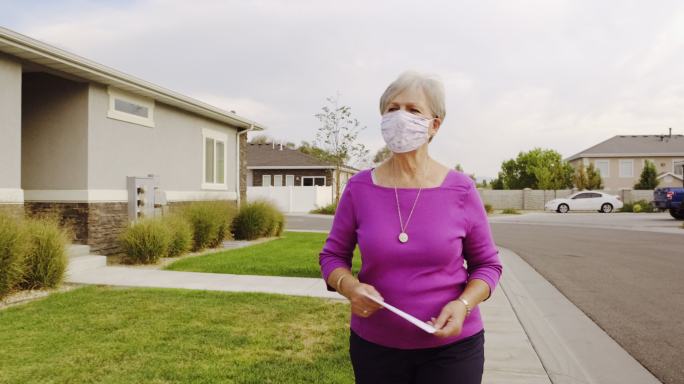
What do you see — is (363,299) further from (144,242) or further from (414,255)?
(144,242)

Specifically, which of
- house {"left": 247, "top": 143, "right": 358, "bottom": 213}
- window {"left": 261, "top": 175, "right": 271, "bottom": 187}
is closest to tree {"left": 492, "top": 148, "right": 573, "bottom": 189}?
house {"left": 247, "top": 143, "right": 358, "bottom": 213}

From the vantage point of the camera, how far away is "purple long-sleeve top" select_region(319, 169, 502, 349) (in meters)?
1.96

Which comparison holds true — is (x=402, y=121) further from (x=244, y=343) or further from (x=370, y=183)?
(x=244, y=343)

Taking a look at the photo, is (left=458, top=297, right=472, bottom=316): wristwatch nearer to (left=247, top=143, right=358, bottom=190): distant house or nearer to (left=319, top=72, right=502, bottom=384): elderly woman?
(left=319, top=72, right=502, bottom=384): elderly woman

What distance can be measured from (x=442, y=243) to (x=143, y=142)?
12.5m

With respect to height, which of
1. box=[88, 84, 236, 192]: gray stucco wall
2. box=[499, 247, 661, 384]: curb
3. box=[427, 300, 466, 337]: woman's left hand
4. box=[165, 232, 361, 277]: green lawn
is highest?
box=[88, 84, 236, 192]: gray stucco wall

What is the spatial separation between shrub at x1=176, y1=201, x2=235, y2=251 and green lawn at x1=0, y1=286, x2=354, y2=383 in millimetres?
5405

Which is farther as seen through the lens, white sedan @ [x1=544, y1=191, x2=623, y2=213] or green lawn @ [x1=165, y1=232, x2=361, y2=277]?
white sedan @ [x1=544, y1=191, x2=623, y2=213]

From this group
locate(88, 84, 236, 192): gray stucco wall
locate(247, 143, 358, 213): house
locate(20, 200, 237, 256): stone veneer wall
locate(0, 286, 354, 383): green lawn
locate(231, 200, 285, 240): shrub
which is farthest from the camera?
locate(247, 143, 358, 213): house

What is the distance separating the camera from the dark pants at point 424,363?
6.50ft

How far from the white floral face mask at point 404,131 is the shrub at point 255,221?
46.4 feet

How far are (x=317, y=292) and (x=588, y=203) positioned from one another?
32674mm

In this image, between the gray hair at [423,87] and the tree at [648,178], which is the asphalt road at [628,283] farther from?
the tree at [648,178]

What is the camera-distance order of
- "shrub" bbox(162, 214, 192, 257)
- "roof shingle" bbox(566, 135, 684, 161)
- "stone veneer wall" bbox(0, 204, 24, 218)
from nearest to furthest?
1. "stone veneer wall" bbox(0, 204, 24, 218)
2. "shrub" bbox(162, 214, 192, 257)
3. "roof shingle" bbox(566, 135, 684, 161)
